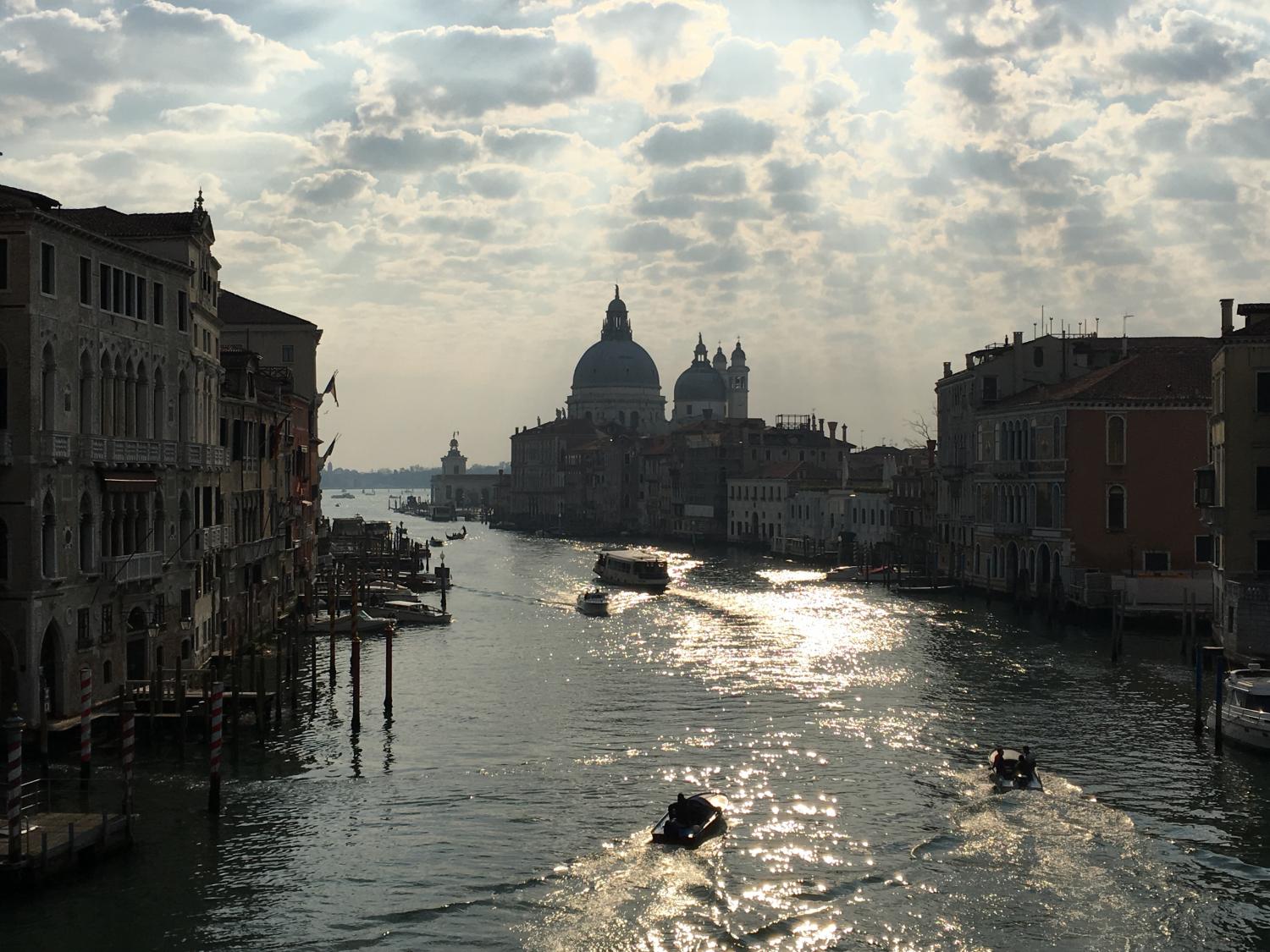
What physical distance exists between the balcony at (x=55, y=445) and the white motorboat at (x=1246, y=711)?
2169 cm

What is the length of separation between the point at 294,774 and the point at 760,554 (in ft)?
245

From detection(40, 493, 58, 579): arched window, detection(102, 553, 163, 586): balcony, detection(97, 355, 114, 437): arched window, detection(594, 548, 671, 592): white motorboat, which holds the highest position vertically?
detection(97, 355, 114, 437): arched window

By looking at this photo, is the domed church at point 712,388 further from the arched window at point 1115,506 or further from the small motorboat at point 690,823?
the small motorboat at point 690,823

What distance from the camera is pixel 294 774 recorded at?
26984 millimetres

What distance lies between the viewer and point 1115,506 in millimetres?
52875

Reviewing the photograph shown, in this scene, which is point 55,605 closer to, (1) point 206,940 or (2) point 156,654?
(2) point 156,654

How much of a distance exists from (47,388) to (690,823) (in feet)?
43.6

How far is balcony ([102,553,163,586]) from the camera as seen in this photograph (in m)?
28.9

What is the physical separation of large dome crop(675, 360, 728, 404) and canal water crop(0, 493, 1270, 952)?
13071 centimetres

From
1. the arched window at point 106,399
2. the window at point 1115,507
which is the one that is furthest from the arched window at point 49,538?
the window at point 1115,507

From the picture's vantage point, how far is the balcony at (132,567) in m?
28.9

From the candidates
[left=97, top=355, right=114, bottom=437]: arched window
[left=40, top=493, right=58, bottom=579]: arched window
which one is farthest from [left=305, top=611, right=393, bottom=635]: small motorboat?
[left=40, top=493, right=58, bottom=579]: arched window

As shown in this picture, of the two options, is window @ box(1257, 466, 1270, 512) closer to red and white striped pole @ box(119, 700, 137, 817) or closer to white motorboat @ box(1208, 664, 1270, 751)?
white motorboat @ box(1208, 664, 1270, 751)

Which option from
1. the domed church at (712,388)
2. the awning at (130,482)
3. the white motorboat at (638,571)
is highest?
the domed church at (712,388)
